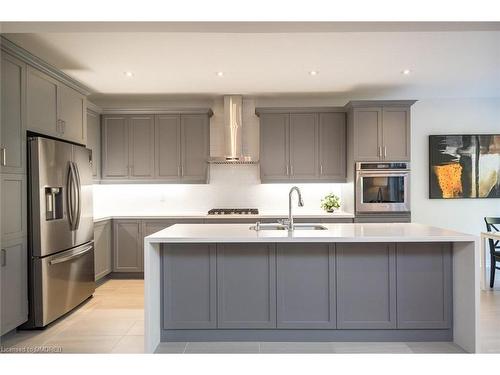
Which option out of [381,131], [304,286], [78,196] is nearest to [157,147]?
[78,196]

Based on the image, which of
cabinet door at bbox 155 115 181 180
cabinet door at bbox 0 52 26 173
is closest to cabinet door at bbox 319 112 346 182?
cabinet door at bbox 155 115 181 180

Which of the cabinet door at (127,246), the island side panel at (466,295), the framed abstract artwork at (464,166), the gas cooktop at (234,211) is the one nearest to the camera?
the island side panel at (466,295)

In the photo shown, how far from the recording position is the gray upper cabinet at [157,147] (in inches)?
204

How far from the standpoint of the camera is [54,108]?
3.56 m

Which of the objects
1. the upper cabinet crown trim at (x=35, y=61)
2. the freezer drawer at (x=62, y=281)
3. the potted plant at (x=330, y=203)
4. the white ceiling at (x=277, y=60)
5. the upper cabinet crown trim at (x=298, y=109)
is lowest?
the freezer drawer at (x=62, y=281)

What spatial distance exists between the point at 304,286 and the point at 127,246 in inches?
117

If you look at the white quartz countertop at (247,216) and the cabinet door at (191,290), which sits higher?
the white quartz countertop at (247,216)

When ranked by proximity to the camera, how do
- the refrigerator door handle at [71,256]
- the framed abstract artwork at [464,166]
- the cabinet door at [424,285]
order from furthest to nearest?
the framed abstract artwork at [464,166] → the refrigerator door handle at [71,256] → the cabinet door at [424,285]

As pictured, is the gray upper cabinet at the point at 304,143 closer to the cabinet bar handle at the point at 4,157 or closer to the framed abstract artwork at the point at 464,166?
the framed abstract artwork at the point at 464,166

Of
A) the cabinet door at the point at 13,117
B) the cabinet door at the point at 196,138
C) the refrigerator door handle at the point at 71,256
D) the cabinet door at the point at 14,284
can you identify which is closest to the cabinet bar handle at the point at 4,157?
the cabinet door at the point at 13,117

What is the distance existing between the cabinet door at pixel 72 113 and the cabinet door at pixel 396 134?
12.2ft

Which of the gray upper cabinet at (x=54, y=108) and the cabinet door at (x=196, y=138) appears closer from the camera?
the gray upper cabinet at (x=54, y=108)

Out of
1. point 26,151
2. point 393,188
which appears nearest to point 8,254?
point 26,151
